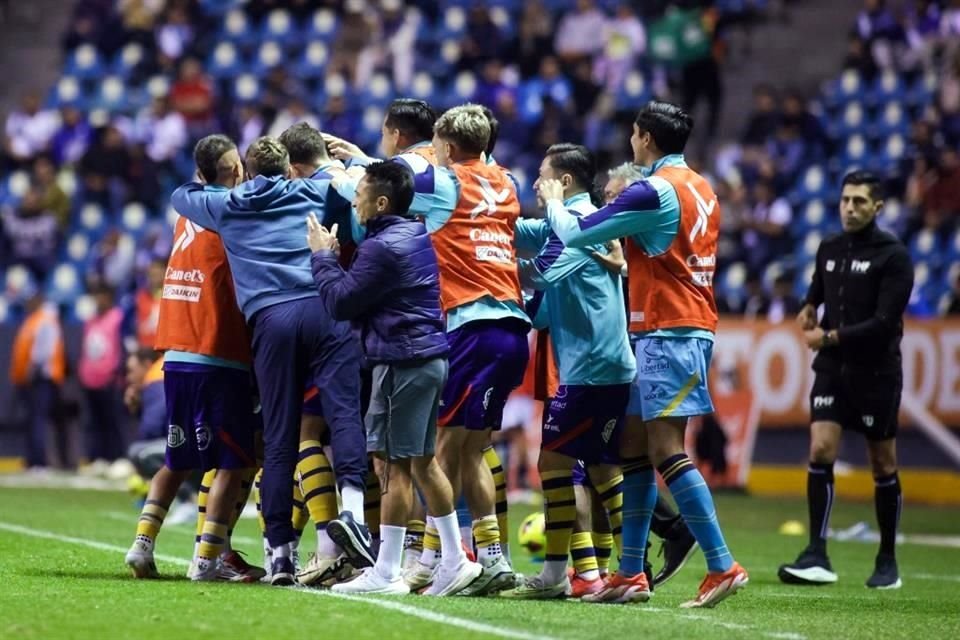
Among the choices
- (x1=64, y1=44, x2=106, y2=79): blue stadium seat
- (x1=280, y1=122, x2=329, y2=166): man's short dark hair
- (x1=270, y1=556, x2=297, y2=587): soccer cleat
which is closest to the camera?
(x1=270, y1=556, x2=297, y2=587): soccer cleat

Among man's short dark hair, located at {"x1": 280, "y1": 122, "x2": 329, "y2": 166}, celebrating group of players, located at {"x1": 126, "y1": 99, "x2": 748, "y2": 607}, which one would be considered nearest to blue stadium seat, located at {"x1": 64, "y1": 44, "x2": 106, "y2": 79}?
man's short dark hair, located at {"x1": 280, "y1": 122, "x2": 329, "y2": 166}

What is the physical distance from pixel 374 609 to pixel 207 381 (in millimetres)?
1972

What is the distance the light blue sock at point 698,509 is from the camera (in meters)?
8.92

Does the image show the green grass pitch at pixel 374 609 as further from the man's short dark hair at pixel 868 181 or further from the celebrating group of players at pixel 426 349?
the man's short dark hair at pixel 868 181

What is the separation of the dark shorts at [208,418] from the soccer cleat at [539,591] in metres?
1.61

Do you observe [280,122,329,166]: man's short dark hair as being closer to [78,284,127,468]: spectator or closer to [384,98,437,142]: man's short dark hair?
[384,98,437,142]: man's short dark hair

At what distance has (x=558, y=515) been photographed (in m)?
9.36

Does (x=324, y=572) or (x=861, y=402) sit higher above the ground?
(x=861, y=402)

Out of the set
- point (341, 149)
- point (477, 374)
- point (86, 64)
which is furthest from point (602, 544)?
point (86, 64)

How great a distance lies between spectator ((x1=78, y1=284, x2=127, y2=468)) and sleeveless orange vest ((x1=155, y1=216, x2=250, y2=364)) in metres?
12.5

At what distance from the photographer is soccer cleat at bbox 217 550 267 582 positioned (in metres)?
9.58

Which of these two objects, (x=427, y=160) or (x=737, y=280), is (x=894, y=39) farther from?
(x=427, y=160)

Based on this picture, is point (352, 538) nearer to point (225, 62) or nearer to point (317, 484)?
point (317, 484)

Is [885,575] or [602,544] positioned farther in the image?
[885,575]
